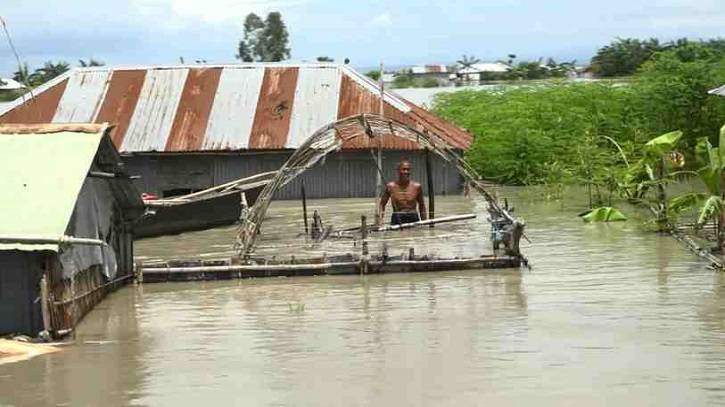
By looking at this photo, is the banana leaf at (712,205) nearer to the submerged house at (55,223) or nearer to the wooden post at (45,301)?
the submerged house at (55,223)

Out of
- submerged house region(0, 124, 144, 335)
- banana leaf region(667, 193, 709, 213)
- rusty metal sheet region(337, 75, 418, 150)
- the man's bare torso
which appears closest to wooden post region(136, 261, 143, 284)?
submerged house region(0, 124, 144, 335)

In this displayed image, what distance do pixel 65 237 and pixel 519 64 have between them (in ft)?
155

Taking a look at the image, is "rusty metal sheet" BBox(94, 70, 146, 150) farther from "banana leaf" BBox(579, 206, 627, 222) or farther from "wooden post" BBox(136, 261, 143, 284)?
"wooden post" BBox(136, 261, 143, 284)

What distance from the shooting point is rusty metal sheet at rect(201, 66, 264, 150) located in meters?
24.6

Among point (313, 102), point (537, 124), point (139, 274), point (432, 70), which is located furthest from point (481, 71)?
point (139, 274)

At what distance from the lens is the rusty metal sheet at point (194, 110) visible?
24.5m

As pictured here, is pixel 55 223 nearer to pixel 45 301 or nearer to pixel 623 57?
pixel 45 301

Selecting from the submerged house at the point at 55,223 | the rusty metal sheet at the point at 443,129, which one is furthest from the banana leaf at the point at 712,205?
the rusty metal sheet at the point at 443,129

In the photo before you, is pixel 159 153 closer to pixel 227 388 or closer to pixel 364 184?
pixel 364 184

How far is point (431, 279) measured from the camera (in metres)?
13.0

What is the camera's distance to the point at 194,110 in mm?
25391

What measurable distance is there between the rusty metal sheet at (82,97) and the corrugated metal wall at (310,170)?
5.72 ft

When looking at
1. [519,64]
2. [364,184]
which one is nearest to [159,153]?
[364,184]

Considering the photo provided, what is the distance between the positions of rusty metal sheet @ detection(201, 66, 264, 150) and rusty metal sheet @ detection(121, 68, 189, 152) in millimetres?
975
